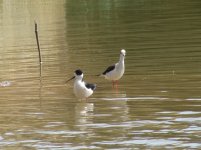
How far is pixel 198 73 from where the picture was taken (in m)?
22.8

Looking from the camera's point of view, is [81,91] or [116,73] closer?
[81,91]

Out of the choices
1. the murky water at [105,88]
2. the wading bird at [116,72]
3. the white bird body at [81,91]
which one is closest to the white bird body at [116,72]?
the wading bird at [116,72]

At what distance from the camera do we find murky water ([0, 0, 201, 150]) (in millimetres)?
14695

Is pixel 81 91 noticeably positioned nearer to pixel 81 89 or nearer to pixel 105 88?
pixel 81 89

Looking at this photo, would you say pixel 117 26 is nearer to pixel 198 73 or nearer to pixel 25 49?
pixel 25 49

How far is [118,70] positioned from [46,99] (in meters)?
2.76

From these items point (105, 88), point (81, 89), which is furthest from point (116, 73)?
point (81, 89)

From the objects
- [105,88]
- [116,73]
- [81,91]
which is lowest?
[105,88]

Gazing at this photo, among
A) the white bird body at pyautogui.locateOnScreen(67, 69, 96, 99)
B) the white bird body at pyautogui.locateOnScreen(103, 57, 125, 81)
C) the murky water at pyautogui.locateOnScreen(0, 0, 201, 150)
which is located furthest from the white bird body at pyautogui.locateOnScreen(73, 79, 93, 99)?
the white bird body at pyautogui.locateOnScreen(103, 57, 125, 81)

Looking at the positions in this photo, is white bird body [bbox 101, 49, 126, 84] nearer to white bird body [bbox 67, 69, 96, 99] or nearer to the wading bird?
the wading bird

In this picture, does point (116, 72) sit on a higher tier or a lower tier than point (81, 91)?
higher

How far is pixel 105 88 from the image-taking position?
21.8 m

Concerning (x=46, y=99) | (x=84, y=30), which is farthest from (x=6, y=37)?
(x=46, y=99)

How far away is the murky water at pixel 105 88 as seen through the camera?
1470cm
